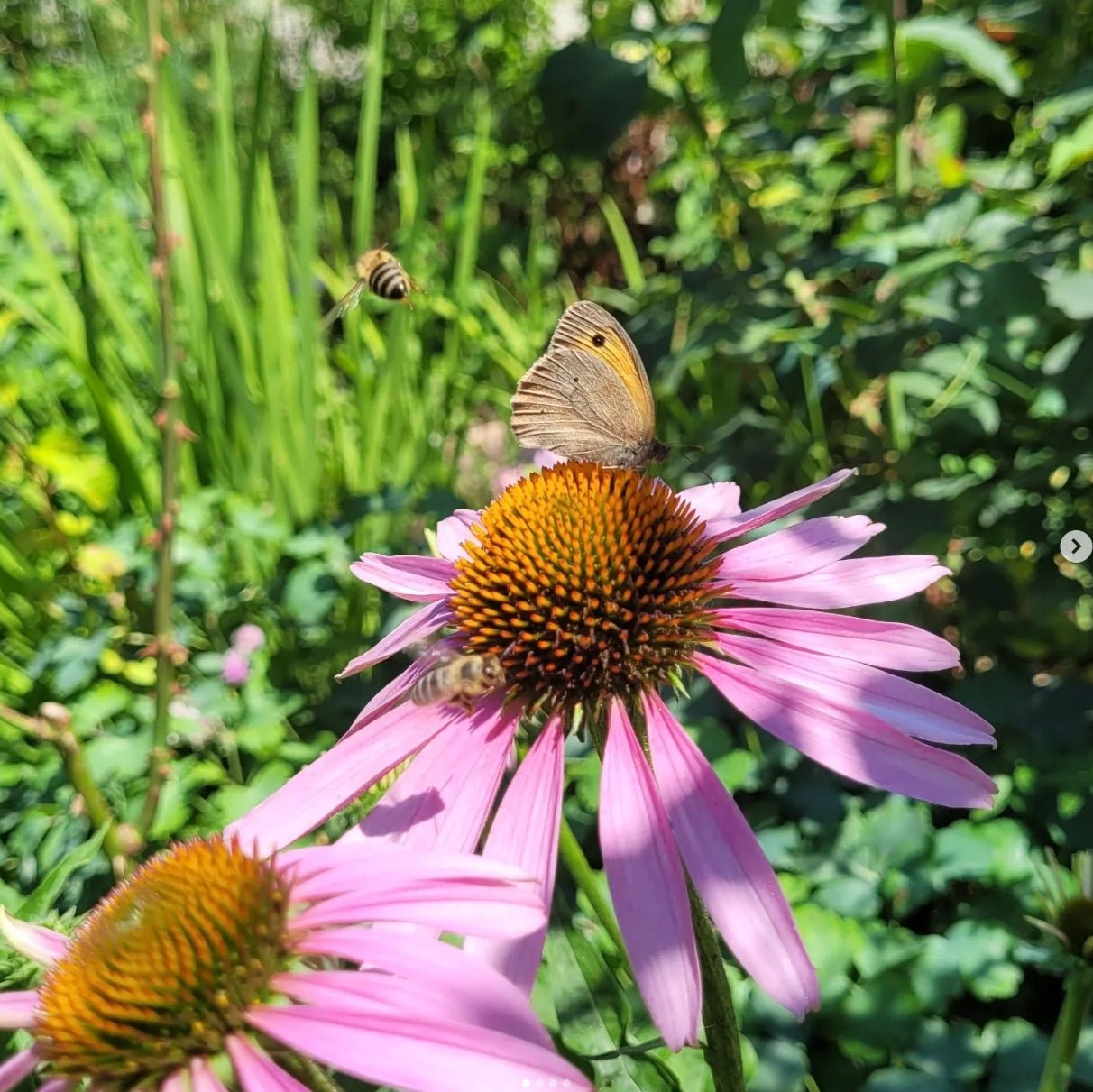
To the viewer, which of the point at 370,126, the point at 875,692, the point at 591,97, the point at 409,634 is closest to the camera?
the point at 875,692

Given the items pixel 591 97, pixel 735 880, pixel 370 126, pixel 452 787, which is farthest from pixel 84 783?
pixel 370 126

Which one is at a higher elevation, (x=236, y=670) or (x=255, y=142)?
(x=255, y=142)

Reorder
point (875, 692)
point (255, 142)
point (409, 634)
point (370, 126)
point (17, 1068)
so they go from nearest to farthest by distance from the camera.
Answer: point (17, 1068), point (875, 692), point (409, 634), point (255, 142), point (370, 126)

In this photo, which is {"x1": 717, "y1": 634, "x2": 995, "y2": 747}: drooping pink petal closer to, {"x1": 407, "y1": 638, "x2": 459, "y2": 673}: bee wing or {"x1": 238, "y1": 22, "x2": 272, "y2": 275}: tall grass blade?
{"x1": 407, "y1": 638, "x2": 459, "y2": 673}: bee wing

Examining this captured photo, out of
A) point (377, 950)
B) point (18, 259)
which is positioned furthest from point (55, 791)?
point (18, 259)

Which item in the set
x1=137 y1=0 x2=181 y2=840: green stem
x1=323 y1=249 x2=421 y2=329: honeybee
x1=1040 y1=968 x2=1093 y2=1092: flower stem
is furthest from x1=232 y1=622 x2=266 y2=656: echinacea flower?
x1=1040 y1=968 x2=1093 y2=1092: flower stem

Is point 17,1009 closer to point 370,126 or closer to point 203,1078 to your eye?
point 203,1078

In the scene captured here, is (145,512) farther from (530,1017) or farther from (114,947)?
(530,1017)
